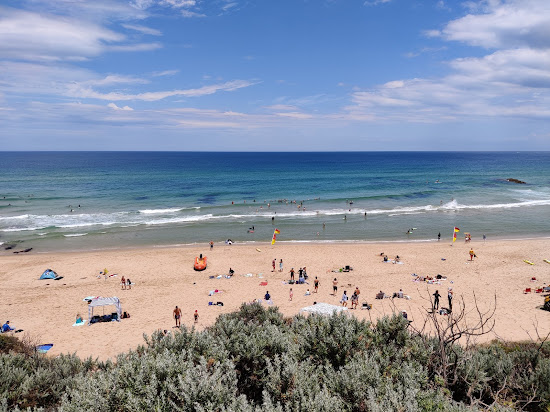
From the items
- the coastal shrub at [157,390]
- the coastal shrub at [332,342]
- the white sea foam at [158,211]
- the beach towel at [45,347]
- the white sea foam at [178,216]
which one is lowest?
the beach towel at [45,347]

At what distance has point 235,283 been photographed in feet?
81.4

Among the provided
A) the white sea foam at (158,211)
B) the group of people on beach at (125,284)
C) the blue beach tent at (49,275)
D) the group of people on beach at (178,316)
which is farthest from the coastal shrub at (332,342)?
the white sea foam at (158,211)

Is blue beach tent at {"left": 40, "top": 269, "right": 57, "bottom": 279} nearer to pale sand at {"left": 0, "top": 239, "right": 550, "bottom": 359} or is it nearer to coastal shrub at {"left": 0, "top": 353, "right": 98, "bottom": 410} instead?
pale sand at {"left": 0, "top": 239, "right": 550, "bottom": 359}

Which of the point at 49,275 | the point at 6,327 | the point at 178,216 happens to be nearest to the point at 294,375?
the point at 6,327

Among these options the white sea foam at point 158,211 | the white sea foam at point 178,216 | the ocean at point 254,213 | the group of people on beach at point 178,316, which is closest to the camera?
the group of people on beach at point 178,316

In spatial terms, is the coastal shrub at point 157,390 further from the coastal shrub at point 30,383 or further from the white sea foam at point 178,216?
the white sea foam at point 178,216

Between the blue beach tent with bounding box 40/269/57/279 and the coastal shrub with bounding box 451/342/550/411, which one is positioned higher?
the coastal shrub with bounding box 451/342/550/411

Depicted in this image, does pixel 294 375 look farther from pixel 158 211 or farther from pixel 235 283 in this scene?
pixel 158 211

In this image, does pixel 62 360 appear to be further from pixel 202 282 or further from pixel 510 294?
pixel 510 294

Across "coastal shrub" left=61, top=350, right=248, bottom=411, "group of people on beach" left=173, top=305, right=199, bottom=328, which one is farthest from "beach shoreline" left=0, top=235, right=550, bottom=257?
"coastal shrub" left=61, top=350, right=248, bottom=411

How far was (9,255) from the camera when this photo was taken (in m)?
31.3

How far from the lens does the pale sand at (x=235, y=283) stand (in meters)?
18.2

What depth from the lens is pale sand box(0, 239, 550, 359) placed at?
18156mm

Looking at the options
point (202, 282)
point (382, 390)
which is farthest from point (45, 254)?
point (382, 390)
